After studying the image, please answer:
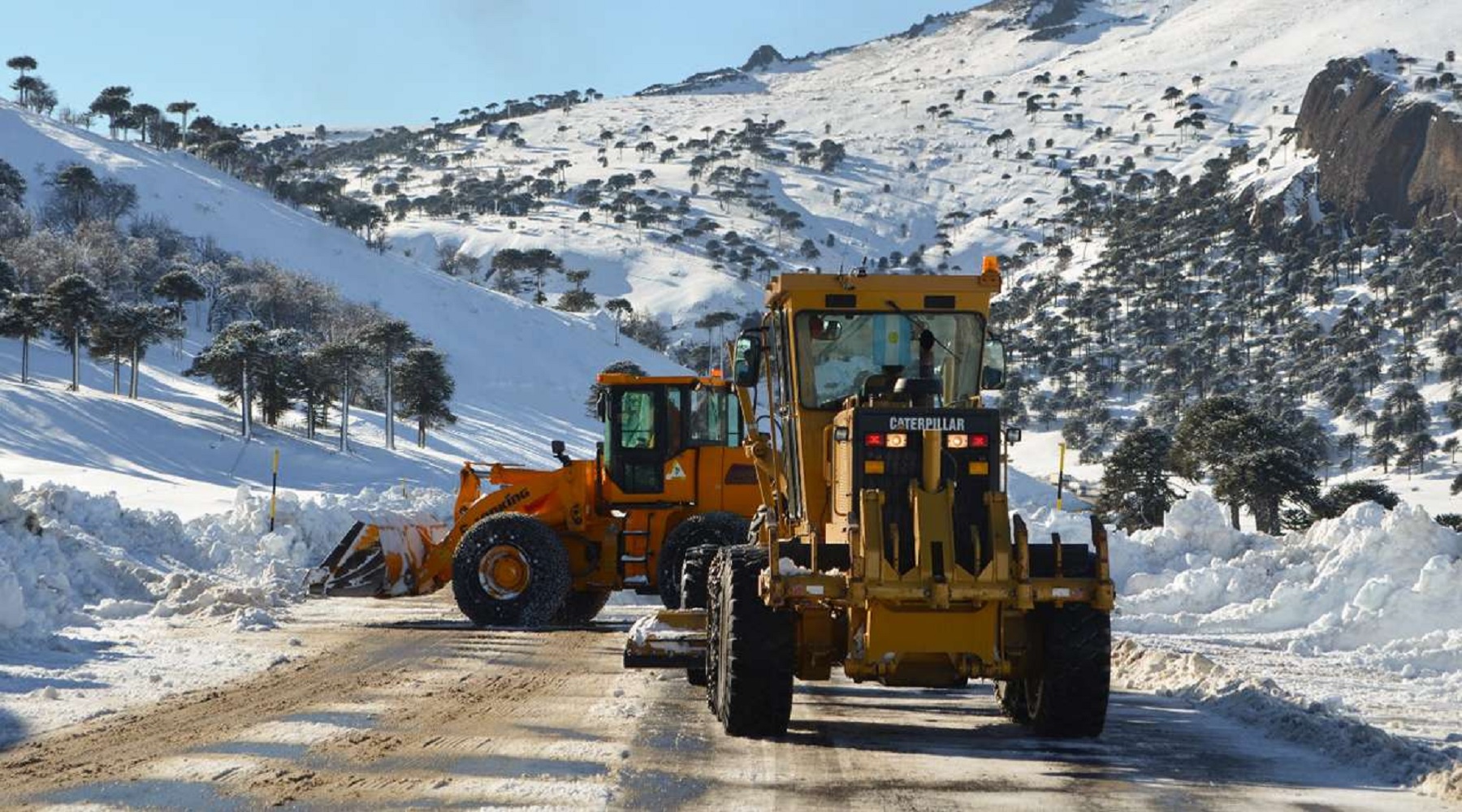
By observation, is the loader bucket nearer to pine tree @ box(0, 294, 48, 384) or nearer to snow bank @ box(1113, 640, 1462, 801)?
snow bank @ box(1113, 640, 1462, 801)

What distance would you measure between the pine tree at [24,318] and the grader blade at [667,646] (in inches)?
2317

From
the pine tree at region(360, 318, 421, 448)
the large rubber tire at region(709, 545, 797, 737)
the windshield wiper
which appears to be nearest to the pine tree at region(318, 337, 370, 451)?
the pine tree at region(360, 318, 421, 448)

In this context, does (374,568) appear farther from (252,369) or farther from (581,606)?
(252,369)

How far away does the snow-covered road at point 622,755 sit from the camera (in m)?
7.89

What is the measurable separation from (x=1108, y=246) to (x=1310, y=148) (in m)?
22.8

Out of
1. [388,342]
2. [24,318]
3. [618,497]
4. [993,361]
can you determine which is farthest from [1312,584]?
[24,318]

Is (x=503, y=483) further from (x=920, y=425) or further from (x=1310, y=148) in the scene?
(x=1310, y=148)

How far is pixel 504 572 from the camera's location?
58.1ft

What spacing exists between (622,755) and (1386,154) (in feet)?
507

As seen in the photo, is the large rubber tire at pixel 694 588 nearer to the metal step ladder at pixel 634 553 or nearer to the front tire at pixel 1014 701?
the front tire at pixel 1014 701

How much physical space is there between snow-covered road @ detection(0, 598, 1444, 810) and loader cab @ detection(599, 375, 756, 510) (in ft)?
20.4

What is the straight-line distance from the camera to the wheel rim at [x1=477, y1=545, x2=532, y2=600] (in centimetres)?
1766

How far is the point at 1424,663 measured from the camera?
14.5m

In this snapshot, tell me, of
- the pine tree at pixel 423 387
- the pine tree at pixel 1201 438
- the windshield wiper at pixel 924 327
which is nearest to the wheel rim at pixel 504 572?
the windshield wiper at pixel 924 327
